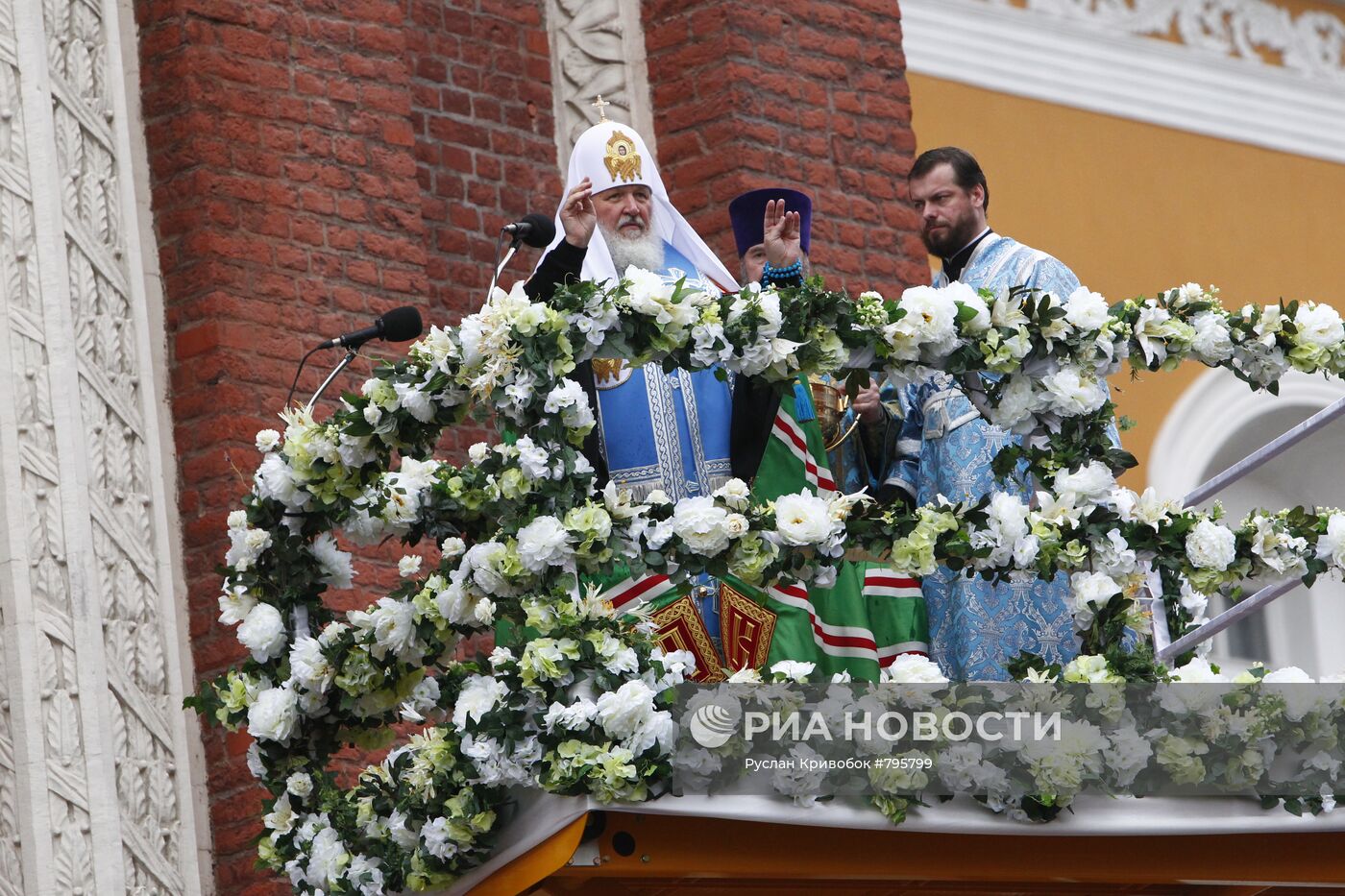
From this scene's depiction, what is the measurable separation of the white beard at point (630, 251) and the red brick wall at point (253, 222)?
59.6 inches

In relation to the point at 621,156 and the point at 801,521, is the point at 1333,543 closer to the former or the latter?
the point at 801,521

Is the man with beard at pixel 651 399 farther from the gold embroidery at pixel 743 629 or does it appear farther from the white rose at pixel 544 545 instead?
the white rose at pixel 544 545

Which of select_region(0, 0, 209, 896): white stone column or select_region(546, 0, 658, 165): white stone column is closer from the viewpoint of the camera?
select_region(0, 0, 209, 896): white stone column

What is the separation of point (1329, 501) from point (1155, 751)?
6.33m

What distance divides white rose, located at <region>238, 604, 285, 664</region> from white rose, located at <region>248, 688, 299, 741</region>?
0.10 m

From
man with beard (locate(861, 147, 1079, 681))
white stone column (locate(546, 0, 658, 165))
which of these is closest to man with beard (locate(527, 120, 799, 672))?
man with beard (locate(861, 147, 1079, 681))

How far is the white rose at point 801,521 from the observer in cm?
579

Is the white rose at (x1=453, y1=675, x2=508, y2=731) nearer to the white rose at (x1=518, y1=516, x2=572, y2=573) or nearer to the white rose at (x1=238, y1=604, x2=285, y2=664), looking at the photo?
the white rose at (x1=518, y1=516, x2=572, y2=573)

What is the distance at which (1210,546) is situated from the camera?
19.7ft

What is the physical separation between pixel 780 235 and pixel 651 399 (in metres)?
0.52

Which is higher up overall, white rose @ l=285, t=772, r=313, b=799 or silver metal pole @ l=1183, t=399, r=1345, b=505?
silver metal pole @ l=1183, t=399, r=1345, b=505

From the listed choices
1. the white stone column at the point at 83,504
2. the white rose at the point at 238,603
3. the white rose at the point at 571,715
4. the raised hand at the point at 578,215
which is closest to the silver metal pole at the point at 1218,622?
the white rose at the point at 571,715

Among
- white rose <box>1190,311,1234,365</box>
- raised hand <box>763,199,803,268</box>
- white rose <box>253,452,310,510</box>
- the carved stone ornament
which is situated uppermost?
the carved stone ornament

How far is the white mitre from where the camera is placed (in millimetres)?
6961
